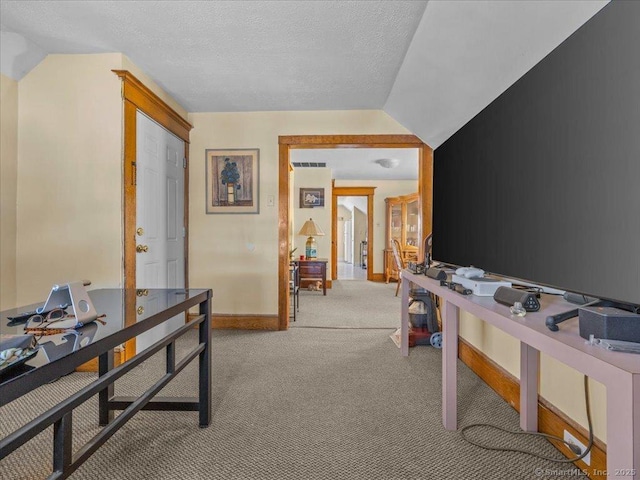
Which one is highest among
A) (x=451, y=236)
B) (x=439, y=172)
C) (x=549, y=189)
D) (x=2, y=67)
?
(x=2, y=67)

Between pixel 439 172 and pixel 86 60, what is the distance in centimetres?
279

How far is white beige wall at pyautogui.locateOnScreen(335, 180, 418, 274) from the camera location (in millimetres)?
8219

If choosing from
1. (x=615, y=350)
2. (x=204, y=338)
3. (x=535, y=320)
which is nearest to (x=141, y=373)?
(x=204, y=338)

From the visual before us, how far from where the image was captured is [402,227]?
7.82 metres

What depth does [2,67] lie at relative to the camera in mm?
2508

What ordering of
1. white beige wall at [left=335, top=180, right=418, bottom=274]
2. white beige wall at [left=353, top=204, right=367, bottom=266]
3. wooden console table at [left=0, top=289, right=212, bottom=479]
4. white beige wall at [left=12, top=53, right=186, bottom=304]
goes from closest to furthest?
wooden console table at [left=0, top=289, right=212, bottom=479], white beige wall at [left=12, top=53, right=186, bottom=304], white beige wall at [left=335, top=180, right=418, bottom=274], white beige wall at [left=353, top=204, right=367, bottom=266]

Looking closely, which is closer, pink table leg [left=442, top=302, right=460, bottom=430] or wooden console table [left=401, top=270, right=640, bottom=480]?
wooden console table [left=401, top=270, right=640, bottom=480]

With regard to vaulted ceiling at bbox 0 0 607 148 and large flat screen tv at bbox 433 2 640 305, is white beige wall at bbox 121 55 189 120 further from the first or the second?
large flat screen tv at bbox 433 2 640 305

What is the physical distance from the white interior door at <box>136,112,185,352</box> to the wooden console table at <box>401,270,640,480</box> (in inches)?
95.0

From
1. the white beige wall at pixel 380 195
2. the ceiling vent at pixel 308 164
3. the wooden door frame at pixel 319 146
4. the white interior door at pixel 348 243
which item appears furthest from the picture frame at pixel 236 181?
the white interior door at pixel 348 243

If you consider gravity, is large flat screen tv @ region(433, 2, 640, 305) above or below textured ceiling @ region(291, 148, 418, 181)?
below

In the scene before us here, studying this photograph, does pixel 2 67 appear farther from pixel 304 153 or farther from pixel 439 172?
pixel 304 153

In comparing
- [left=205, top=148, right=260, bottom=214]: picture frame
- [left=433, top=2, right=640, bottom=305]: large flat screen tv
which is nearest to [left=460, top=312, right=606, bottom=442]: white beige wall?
[left=433, top=2, right=640, bottom=305]: large flat screen tv

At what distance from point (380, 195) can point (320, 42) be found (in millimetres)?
6000
